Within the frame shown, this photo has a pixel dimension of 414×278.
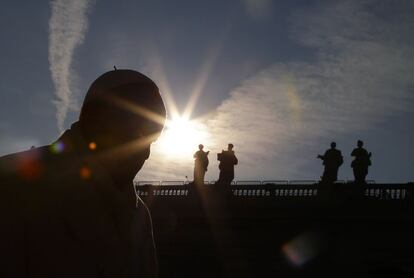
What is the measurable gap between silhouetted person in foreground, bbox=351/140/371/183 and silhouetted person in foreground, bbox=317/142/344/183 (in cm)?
51

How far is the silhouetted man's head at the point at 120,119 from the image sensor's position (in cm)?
236

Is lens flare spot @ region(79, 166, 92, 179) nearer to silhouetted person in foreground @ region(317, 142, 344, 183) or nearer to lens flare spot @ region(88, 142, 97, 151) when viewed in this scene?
lens flare spot @ region(88, 142, 97, 151)

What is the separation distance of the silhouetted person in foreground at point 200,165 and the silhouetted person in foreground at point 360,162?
584 cm

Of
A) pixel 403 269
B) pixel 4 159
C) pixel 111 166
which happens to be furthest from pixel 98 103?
pixel 403 269

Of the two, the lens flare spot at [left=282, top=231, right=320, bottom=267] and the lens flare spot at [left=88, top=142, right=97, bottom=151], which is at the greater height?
the lens flare spot at [left=88, top=142, right=97, bottom=151]

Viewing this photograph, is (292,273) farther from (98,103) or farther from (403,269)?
(98,103)

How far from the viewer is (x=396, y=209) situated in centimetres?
1560

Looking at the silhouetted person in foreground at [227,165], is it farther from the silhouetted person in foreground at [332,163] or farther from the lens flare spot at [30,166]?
the lens flare spot at [30,166]

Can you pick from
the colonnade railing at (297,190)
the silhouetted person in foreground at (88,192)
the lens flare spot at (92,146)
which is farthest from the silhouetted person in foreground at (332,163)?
Answer: the lens flare spot at (92,146)

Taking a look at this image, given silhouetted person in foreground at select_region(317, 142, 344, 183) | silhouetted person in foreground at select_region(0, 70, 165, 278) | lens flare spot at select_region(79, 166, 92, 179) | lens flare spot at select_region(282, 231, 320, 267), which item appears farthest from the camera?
silhouetted person in foreground at select_region(317, 142, 344, 183)

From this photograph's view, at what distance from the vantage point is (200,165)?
20.8 m

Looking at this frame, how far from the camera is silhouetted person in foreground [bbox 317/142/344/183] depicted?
690 inches

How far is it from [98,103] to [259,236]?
15645 mm

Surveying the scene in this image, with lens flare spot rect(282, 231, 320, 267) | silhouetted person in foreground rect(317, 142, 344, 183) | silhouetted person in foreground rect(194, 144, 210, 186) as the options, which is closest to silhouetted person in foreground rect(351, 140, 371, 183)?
silhouetted person in foreground rect(317, 142, 344, 183)
